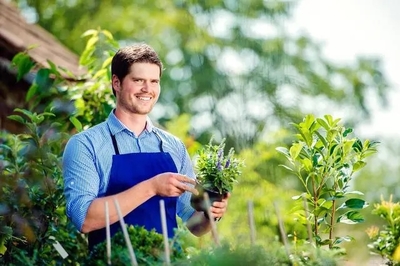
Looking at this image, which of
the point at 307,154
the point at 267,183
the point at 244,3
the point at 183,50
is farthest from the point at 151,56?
the point at 183,50

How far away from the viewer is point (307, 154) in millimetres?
4262

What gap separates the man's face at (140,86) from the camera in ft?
12.8

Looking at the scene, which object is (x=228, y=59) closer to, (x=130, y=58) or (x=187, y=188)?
(x=130, y=58)

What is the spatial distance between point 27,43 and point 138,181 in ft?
12.5

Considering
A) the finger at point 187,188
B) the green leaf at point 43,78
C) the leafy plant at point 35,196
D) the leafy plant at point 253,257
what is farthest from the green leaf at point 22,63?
the leafy plant at point 253,257

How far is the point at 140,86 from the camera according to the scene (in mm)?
3891

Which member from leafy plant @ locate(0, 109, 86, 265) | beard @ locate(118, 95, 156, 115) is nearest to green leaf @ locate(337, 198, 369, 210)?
beard @ locate(118, 95, 156, 115)

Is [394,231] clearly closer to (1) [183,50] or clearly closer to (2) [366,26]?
(1) [183,50]

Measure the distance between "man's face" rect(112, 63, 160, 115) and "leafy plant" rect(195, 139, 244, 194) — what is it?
29cm

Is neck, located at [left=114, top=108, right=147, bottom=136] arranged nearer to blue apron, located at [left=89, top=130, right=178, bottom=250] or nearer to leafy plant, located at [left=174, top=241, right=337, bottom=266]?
blue apron, located at [left=89, top=130, right=178, bottom=250]

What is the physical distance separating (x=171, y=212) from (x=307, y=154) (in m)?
0.66

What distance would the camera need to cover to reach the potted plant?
151 inches

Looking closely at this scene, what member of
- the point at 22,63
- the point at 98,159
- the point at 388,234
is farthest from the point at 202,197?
the point at 22,63

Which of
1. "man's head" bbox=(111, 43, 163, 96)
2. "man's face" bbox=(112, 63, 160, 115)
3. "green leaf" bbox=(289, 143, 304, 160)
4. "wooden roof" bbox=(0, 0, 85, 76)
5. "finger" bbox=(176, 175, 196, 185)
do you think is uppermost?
"wooden roof" bbox=(0, 0, 85, 76)
